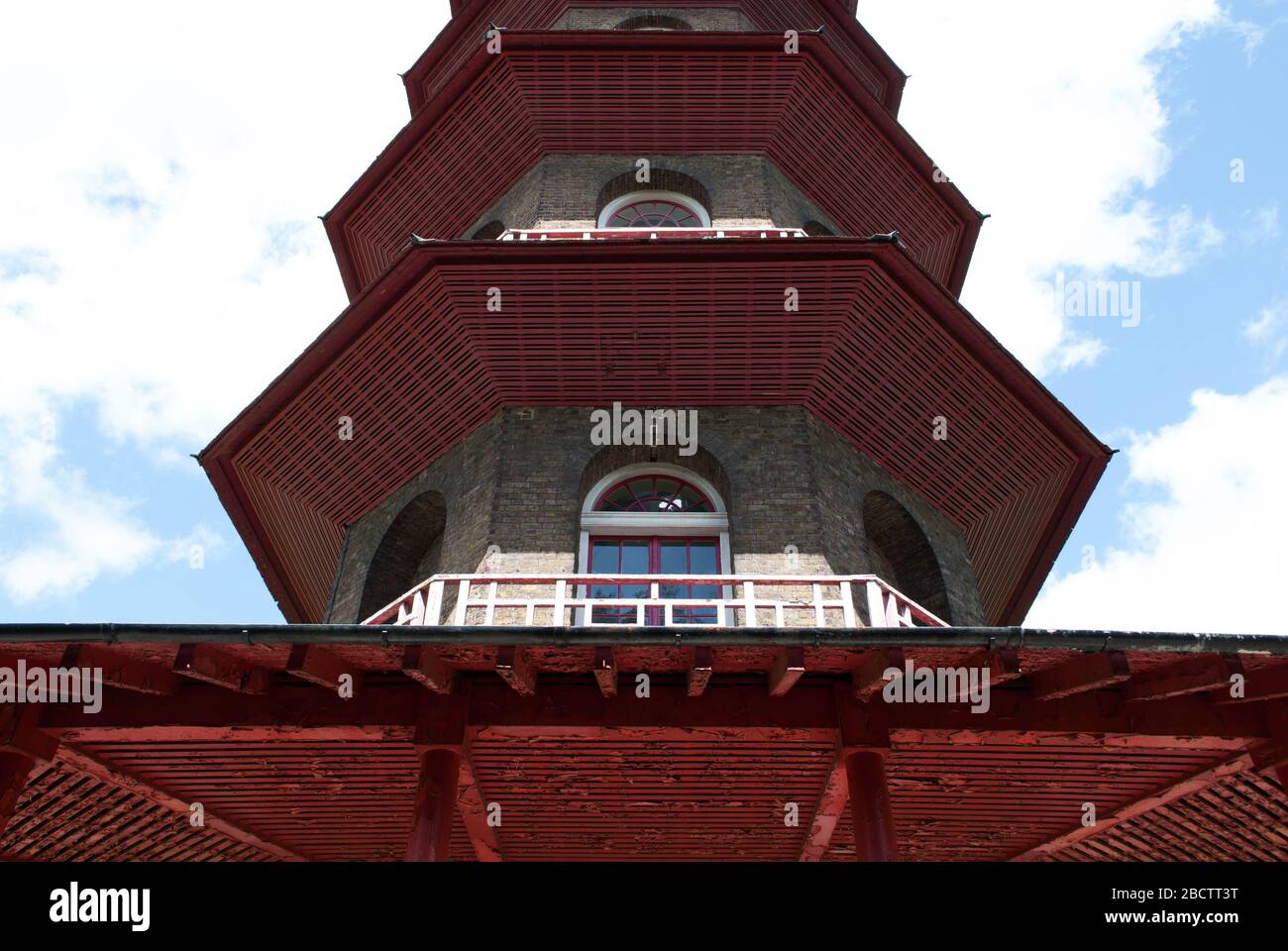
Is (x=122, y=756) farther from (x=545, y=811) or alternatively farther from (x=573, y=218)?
(x=573, y=218)

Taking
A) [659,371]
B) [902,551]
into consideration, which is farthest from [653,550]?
[902,551]

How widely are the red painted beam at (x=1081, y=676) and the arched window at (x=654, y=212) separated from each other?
10.2 meters

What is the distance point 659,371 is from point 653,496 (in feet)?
5.49

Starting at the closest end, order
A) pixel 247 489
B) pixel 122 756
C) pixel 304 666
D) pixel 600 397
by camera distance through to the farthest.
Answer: pixel 304 666 → pixel 122 756 → pixel 600 397 → pixel 247 489

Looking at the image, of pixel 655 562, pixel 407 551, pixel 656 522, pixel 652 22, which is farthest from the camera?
pixel 652 22

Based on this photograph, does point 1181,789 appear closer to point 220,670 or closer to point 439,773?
point 439,773

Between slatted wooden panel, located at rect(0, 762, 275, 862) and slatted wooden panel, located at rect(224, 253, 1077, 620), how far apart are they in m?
5.35

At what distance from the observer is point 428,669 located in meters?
8.64

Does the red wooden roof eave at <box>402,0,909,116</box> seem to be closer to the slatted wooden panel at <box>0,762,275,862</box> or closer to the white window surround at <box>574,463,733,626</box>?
the white window surround at <box>574,463,733,626</box>

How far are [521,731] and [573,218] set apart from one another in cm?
973

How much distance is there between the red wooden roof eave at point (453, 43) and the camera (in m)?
22.5

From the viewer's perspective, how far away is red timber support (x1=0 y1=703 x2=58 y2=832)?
28.6 ft

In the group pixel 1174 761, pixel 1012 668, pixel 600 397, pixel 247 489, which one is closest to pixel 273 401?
pixel 247 489
